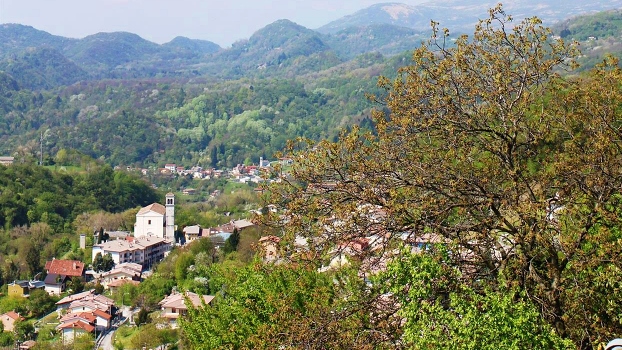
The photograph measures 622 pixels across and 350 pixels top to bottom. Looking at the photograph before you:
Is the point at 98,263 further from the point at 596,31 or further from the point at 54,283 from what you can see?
the point at 596,31

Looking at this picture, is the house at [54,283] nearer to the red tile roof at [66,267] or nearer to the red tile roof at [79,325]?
the red tile roof at [66,267]

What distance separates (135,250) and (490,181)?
33.6 m

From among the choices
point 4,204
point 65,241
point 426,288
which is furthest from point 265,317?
point 4,204

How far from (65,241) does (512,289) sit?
37398 mm

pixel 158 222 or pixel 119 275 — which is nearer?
pixel 119 275

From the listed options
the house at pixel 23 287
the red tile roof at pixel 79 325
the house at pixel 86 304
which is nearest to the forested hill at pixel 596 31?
the house at pixel 23 287

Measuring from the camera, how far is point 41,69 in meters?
168

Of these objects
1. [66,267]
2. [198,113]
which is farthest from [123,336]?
[198,113]

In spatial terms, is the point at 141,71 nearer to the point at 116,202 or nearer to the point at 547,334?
the point at 116,202

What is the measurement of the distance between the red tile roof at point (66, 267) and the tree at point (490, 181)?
28.6 m

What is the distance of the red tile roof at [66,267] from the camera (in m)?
31.5

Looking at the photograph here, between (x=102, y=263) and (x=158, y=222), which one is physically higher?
(x=102, y=263)

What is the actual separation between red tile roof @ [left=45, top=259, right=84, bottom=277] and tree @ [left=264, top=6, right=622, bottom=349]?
28.6m

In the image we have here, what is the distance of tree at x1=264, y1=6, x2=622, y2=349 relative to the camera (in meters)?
4.35
